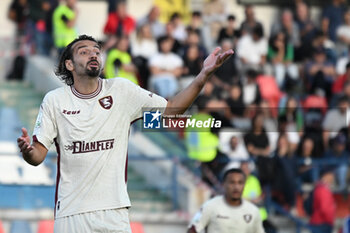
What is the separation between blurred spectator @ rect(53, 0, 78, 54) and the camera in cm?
1792

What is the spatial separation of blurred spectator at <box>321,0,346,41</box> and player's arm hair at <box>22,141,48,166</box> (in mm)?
13998

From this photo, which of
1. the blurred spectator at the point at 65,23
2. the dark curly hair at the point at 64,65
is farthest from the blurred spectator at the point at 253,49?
the dark curly hair at the point at 64,65

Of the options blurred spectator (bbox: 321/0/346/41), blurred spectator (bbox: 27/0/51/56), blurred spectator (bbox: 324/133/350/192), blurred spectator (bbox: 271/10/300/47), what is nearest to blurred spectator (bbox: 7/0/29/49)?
blurred spectator (bbox: 27/0/51/56)

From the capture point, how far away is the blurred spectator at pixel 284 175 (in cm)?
1578

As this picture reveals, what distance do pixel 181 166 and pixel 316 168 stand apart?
236 centimetres

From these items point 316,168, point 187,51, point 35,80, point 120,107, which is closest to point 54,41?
point 35,80

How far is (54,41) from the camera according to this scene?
18594mm

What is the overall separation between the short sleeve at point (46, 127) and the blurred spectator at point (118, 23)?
1052 cm

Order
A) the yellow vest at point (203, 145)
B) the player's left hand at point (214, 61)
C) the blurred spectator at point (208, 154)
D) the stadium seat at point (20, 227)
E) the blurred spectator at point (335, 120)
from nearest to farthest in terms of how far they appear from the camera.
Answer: the player's left hand at point (214, 61) → the stadium seat at point (20, 227) → the blurred spectator at point (208, 154) → the yellow vest at point (203, 145) → the blurred spectator at point (335, 120)

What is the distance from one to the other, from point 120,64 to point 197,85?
31.9 feet

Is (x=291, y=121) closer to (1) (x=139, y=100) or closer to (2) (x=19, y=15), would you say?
(2) (x=19, y=15)

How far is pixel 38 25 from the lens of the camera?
19.5 metres

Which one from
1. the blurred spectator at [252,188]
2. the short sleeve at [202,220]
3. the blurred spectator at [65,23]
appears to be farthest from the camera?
the blurred spectator at [65,23]

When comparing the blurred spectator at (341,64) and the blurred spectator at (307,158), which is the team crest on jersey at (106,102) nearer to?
the blurred spectator at (307,158)
